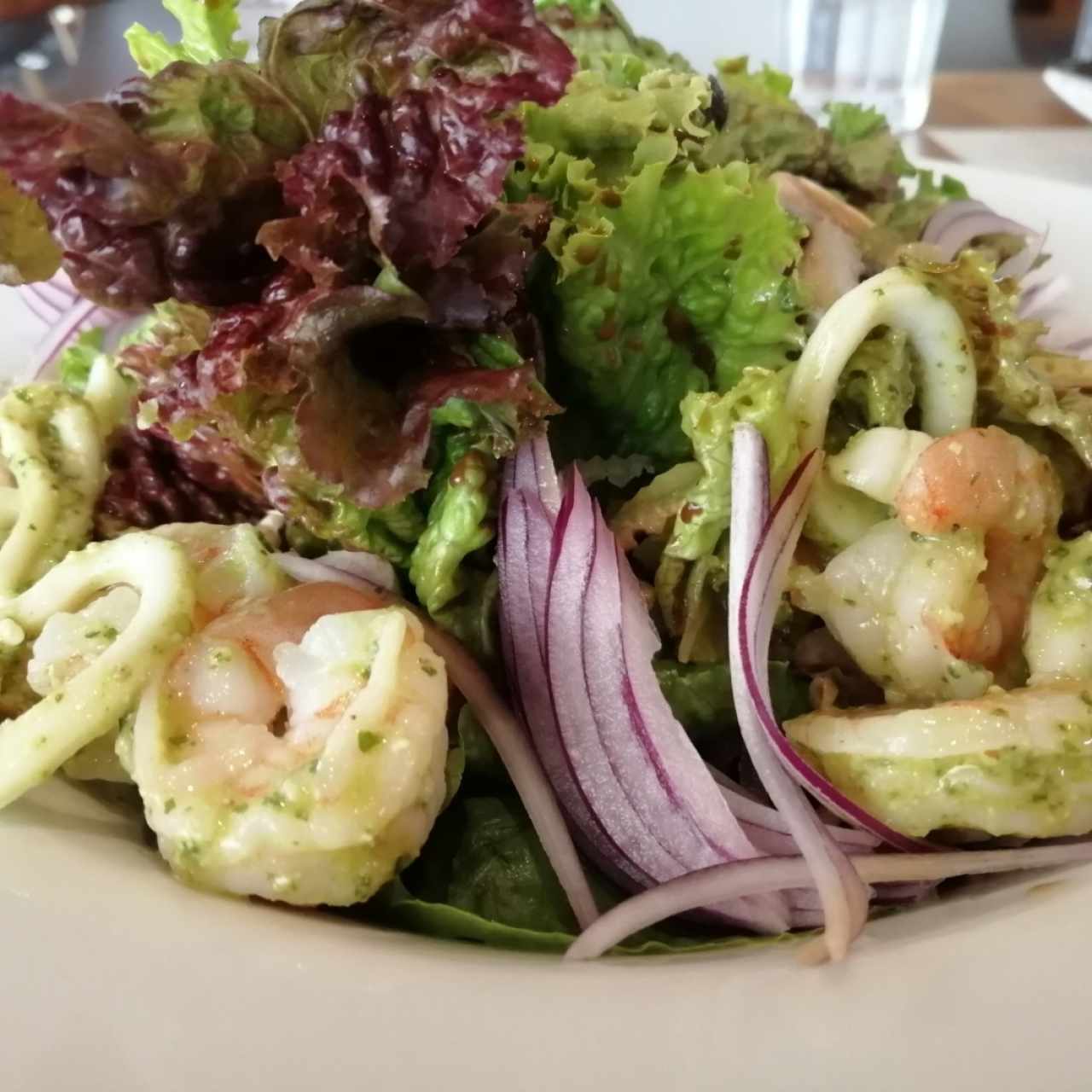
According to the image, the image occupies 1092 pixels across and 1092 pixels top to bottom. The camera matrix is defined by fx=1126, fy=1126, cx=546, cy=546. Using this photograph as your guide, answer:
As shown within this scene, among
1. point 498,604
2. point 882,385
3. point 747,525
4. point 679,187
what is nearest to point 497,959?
point 498,604

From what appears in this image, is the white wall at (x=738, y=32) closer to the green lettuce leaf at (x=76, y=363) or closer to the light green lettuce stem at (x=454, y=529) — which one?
the green lettuce leaf at (x=76, y=363)

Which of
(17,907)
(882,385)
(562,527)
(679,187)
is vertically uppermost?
(679,187)

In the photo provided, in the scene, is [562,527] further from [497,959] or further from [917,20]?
[917,20]

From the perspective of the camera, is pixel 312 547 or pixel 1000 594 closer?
pixel 1000 594

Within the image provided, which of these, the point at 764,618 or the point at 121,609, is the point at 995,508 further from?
the point at 121,609

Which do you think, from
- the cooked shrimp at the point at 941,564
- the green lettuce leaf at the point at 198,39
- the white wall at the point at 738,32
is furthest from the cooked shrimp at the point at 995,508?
the white wall at the point at 738,32

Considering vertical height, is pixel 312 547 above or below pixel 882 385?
below
